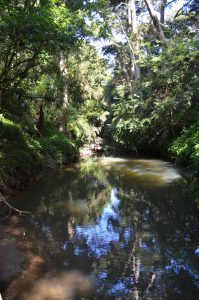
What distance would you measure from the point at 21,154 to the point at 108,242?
6.56 m

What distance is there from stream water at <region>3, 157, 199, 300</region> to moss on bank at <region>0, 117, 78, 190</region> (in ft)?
2.09

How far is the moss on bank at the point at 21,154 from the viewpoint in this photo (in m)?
11.7

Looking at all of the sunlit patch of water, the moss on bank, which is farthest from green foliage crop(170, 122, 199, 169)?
the moss on bank

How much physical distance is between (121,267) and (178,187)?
641cm

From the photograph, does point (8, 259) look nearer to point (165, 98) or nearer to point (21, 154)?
point (21, 154)

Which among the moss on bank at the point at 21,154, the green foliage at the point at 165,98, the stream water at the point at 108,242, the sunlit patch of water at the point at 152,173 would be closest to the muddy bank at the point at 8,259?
the stream water at the point at 108,242

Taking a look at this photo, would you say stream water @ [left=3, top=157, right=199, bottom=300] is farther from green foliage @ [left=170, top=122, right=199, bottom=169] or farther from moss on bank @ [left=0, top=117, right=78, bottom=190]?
green foliage @ [left=170, top=122, right=199, bottom=169]

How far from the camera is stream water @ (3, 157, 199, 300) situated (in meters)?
5.33

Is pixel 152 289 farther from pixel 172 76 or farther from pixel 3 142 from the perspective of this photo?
pixel 172 76

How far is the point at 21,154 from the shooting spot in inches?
507

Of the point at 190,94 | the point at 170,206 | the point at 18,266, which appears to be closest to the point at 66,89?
the point at 190,94

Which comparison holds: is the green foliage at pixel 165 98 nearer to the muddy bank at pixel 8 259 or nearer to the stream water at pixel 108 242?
the stream water at pixel 108 242

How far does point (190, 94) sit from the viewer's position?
55.2 feet

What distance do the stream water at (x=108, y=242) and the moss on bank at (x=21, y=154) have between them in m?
0.64
